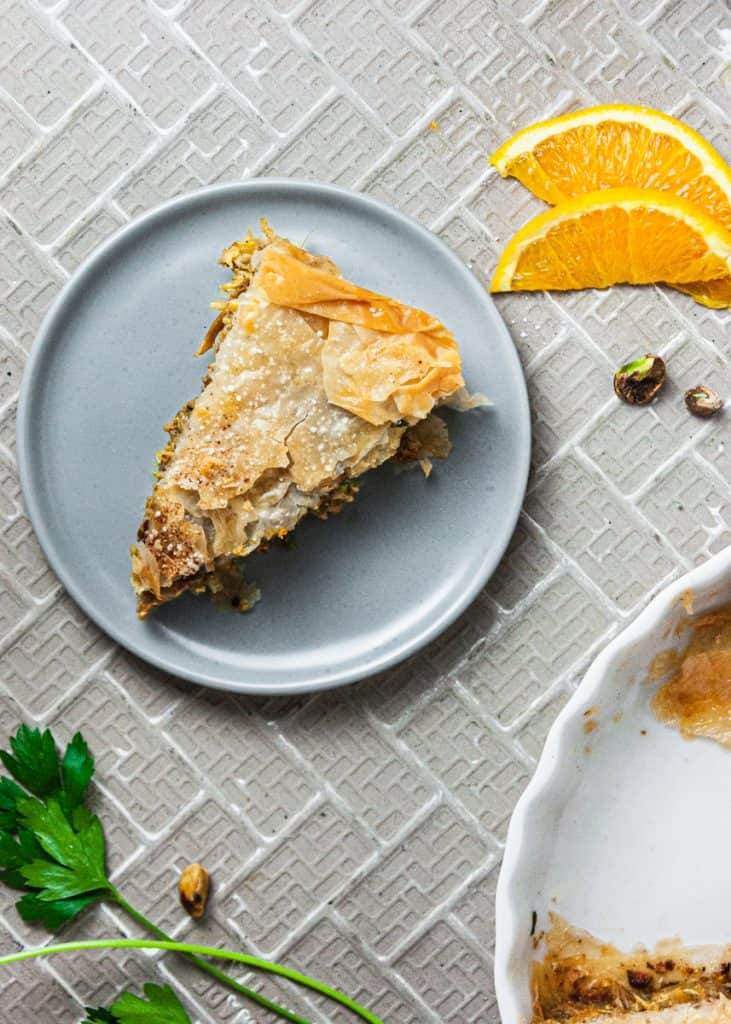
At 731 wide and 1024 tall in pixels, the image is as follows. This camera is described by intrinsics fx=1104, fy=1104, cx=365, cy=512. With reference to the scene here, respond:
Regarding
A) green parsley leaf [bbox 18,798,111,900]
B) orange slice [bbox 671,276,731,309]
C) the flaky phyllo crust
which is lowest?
orange slice [bbox 671,276,731,309]

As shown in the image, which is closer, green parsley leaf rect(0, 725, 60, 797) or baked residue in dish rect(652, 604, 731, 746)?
baked residue in dish rect(652, 604, 731, 746)

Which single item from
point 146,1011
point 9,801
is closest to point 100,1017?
point 146,1011

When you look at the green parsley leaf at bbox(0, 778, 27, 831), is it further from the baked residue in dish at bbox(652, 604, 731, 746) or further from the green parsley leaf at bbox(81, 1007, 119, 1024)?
the baked residue in dish at bbox(652, 604, 731, 746)

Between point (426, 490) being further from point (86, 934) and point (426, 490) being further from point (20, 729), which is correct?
point (86, 934)

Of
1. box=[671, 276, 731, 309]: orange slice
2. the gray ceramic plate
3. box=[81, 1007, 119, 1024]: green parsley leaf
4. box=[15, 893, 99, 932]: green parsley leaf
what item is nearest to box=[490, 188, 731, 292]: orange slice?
box=[671, 276, 731, 309]: orange slice

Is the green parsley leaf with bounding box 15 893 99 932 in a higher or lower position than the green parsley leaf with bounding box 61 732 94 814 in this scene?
lower

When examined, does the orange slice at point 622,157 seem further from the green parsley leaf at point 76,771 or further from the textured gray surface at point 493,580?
the green parsley leaf at point 76,771

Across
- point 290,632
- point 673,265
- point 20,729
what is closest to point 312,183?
point 673,265

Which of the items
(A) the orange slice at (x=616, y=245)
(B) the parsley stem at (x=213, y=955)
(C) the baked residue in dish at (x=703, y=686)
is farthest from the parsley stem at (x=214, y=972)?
(A) the orange slice at (x=616, y=245)
